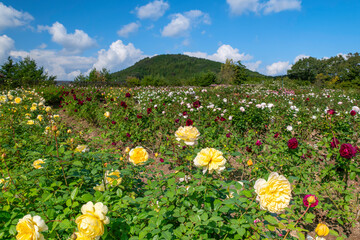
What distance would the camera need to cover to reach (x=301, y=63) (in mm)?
49375

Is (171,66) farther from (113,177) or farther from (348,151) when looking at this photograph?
(113,177)

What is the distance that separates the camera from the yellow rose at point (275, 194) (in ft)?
2.68

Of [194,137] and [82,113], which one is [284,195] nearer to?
[194,137]

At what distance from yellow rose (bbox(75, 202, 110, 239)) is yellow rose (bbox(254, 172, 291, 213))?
0.67 metres

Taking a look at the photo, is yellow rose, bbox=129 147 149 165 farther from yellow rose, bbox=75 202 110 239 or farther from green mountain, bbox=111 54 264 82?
green mountain, bbox=111 54 264 82

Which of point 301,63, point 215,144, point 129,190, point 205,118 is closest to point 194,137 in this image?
point 129,190

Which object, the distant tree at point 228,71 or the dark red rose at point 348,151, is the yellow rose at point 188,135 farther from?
the distant tree at point 228,71

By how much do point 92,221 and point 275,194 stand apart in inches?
29.3

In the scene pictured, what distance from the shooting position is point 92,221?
71cm

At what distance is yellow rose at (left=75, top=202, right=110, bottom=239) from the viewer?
0.70 meters

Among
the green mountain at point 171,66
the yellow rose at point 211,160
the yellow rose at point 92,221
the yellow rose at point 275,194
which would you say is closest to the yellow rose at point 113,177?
the yellow rose at point 92,221

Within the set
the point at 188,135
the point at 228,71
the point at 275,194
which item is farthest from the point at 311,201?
the point at 228,71

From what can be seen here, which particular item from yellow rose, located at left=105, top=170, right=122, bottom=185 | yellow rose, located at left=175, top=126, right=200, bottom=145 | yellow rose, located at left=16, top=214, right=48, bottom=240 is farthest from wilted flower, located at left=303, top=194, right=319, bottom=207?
yellow rose, located at left=16, top=214, right=48, bottom=240

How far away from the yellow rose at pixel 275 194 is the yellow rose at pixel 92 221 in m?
0.67
